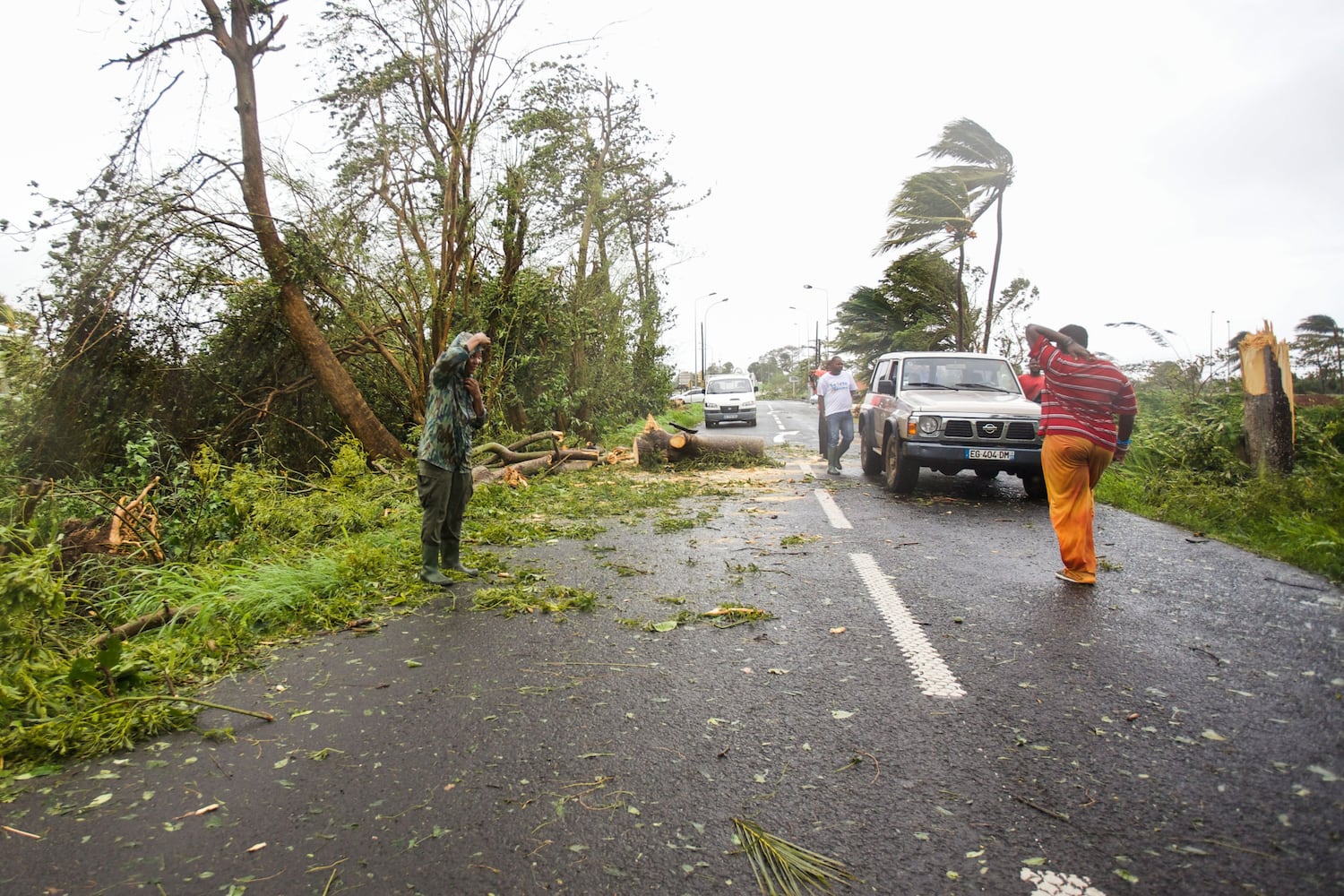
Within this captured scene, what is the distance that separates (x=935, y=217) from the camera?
21.3 metres

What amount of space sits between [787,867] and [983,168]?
21.8 meters

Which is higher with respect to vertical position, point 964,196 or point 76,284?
point 964,196

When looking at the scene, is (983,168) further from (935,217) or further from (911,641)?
(911,641)

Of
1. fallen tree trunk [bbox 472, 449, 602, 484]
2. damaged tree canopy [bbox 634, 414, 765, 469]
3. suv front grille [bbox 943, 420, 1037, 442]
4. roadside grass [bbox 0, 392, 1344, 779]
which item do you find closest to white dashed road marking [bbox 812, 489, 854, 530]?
roadside grass [bbox 0, 392, 1344, 779]

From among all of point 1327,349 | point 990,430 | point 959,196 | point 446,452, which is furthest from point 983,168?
point 446,452

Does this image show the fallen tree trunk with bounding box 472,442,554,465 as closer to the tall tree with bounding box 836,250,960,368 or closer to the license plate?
the license plate

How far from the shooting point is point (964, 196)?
20844 mm

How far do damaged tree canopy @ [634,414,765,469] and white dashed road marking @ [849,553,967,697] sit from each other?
25.8ft

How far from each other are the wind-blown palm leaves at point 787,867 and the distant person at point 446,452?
388 cm

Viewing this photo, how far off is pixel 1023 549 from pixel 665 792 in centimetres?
491

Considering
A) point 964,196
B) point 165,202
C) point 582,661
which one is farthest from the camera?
point 964,196

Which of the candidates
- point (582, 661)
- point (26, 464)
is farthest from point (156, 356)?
point (582, 661)

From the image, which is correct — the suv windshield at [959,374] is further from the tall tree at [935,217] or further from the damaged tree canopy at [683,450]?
the tall tree at [935,217]

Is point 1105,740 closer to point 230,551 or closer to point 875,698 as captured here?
point 875,698
